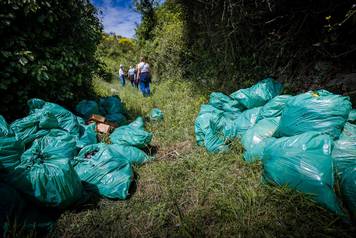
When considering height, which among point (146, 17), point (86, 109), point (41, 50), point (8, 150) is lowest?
point (86, 109)

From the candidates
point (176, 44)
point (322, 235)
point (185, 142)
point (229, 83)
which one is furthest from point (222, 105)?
point (176, 44)

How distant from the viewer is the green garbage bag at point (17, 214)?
1368 mm

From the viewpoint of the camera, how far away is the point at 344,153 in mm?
1566

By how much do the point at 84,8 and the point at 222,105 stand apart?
2.83 m

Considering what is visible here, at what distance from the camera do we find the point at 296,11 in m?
3.06

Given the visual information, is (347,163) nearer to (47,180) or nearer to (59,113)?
(47,180)

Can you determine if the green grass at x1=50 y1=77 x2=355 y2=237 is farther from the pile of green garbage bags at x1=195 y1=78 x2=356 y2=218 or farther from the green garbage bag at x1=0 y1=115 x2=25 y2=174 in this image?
the green garbage bag at x1=0 y1=115 x2=25 y2=174

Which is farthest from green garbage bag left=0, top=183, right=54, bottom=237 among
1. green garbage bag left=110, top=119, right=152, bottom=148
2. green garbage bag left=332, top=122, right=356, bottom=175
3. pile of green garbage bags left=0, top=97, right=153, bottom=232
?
green garbage bag left=332, top=122, right=356, bottom=175

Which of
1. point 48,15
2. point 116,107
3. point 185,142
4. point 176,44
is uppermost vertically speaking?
point 48,15

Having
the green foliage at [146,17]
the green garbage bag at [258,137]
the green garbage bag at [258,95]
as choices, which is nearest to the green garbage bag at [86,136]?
the green garbage bag at [258,137]

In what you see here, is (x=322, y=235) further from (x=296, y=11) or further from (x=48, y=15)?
(x=48, y=15)

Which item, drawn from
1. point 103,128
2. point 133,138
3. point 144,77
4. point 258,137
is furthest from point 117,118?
point 144,77

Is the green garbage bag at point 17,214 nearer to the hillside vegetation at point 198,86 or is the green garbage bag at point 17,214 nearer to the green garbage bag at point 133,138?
the hillside vegetation at point 198,86

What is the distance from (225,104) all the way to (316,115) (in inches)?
51.0
